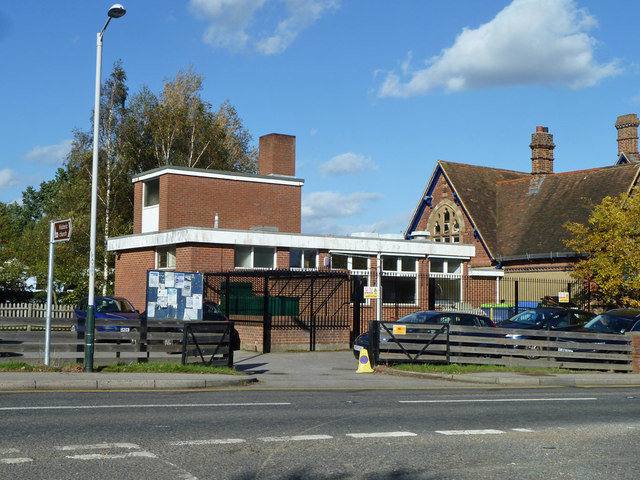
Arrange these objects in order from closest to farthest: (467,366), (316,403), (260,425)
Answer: (260,425), (316,403), (467,366)

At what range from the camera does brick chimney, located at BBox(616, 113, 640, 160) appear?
54312 mm

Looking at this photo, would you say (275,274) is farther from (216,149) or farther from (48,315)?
(216,149)

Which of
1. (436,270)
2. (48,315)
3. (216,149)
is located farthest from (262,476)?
(216,149)

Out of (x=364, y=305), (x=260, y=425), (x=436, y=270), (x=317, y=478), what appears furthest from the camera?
(x=436, y=270)

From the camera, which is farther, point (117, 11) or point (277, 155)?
point (277, 155)

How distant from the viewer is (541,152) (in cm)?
5106

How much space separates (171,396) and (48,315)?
473cm

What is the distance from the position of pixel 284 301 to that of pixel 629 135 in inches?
1472

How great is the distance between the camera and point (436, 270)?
3681 centimetres

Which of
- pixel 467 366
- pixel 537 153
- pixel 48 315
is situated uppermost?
pixel 537 153

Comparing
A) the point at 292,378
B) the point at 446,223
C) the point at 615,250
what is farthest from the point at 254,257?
the point at 446,223

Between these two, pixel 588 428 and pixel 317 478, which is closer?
pixel 317 478

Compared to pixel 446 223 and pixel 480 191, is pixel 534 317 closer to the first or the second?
pixel 446 223

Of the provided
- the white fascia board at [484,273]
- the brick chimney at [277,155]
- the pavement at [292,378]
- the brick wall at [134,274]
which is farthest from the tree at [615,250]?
the brick wall at [134,274]
